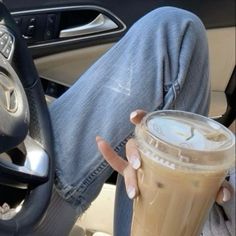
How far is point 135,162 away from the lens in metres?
0.75

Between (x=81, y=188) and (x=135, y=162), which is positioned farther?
(x=81, y=188)

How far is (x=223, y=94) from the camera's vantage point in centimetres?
180

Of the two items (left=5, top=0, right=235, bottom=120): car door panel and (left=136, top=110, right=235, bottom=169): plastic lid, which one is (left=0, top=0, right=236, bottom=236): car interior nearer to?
(left=5, top=0, right=235, bottom=120): car door panel

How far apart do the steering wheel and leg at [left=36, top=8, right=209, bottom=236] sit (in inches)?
1.7

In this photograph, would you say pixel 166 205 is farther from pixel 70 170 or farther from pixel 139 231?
pixel 70 170

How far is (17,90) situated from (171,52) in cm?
26

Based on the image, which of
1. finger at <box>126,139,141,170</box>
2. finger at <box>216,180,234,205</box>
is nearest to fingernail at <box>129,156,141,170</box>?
finger at <box>126,139,141,170</box>

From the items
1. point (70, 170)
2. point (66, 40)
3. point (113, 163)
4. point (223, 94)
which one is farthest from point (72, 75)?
point (113, 163)

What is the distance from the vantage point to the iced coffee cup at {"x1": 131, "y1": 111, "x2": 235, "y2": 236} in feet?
2.29

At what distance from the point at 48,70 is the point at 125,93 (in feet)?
2.06

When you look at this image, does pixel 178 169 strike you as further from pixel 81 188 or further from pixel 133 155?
pixel 81 188

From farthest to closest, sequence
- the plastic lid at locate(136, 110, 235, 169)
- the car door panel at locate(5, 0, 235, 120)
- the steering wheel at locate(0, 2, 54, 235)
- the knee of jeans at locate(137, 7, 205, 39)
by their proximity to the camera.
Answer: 1. the car door panel at locate(5, 0, 235, 120)
2. the knee of jeans at locate(137, 7, 205, 39)
3. the steering wheel at locate(0, 2, 54, 235)
4. the plastic lid at locate(136, 110, 235, 169)

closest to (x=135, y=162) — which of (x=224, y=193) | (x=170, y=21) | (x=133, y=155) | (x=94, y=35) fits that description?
(x=133, y=155)

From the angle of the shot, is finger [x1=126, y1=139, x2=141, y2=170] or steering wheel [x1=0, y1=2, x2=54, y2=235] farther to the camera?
steering wheel [x1=0, y1=2, x2=54, y2=235]
